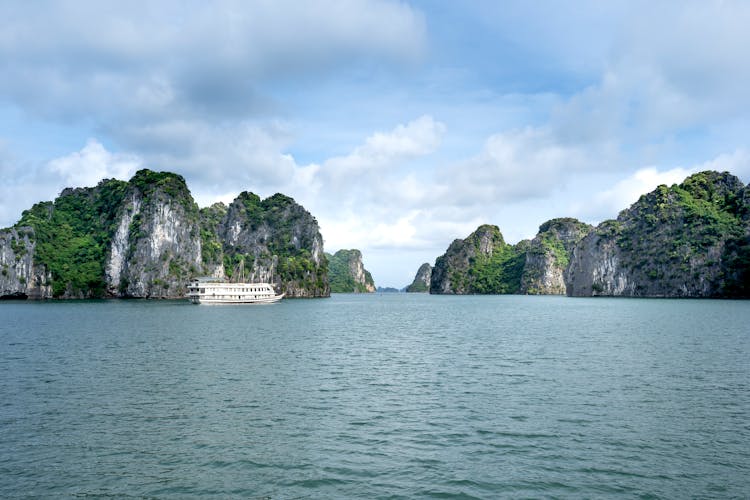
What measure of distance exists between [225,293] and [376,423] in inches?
5213

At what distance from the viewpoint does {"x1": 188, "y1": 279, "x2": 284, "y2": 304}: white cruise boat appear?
478ft

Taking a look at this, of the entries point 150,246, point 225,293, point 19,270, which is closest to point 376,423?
point 225,293

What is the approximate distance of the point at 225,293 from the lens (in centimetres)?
14888

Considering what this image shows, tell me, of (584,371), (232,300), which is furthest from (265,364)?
(232,300)

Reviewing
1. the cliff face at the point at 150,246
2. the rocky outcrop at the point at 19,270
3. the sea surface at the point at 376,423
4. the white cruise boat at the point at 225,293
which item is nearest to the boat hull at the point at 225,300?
the white cruise boat at the point at 225,293

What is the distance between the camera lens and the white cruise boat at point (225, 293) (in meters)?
146


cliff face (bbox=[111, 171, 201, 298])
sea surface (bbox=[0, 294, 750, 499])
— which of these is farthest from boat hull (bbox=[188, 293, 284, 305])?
sea surface (bbox=[0, 294, 750, 499])

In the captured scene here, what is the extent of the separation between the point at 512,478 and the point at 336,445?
7.24 meters

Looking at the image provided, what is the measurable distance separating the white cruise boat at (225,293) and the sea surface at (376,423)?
98.3 m

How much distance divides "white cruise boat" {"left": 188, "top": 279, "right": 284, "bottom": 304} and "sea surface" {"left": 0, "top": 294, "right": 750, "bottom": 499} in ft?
322

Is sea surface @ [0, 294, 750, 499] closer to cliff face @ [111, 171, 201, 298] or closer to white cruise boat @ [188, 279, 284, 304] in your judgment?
white cruise boat @ [188, 279, 284, 304]

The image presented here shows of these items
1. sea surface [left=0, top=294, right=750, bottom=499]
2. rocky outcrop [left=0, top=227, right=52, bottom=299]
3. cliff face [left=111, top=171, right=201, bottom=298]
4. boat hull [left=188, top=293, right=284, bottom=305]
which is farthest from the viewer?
cliff face [left=111, top=171, right=201, bottom=298]

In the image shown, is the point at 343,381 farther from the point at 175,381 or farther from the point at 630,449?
the point at 630,449

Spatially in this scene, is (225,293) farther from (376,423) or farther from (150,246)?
(376,423)
